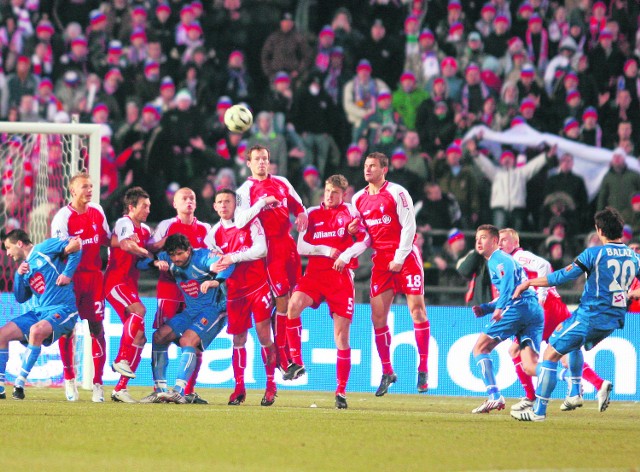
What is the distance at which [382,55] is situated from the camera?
19.4 meters

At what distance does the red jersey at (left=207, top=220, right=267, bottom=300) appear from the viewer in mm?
11531

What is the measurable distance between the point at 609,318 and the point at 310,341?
507 cm

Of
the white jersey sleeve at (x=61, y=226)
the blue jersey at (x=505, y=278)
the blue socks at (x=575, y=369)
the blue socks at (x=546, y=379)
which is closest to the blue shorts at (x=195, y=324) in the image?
the white jersey sleeve at (x=61, y=226)

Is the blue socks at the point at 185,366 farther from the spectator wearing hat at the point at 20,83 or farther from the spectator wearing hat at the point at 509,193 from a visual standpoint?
the spectator wearing hat at the point at 20,83

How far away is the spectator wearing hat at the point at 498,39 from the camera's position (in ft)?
63.1

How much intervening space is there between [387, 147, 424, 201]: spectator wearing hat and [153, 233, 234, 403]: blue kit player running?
5580mm

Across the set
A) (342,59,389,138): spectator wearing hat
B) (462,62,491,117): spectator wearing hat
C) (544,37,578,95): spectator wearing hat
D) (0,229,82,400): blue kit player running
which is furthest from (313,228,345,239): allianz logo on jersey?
(544,37,578,95): spectator wearing hat

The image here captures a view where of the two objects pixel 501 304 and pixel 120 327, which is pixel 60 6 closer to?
pixel 120 327

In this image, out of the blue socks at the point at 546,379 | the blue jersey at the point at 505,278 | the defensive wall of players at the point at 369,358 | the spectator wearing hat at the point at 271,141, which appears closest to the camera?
the blue socks at the point at 546,379

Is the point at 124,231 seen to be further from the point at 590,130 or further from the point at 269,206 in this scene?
the point at 590,130

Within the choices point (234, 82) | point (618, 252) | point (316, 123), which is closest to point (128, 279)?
point (618, 252)

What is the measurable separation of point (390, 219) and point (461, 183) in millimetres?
5446

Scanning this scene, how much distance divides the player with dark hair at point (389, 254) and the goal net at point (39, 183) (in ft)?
10.8

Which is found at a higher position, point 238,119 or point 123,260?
point 238,119
